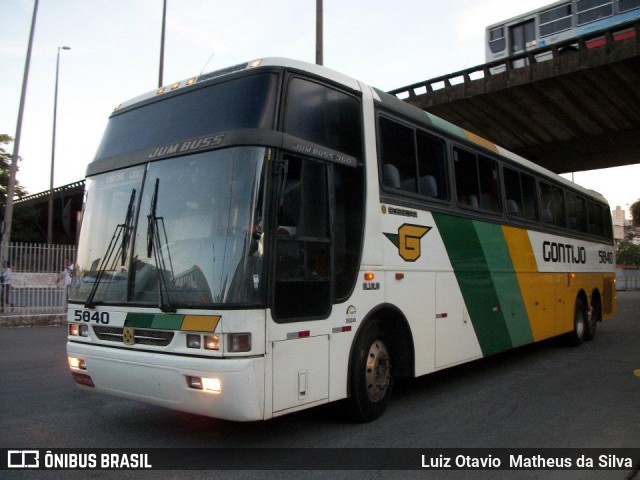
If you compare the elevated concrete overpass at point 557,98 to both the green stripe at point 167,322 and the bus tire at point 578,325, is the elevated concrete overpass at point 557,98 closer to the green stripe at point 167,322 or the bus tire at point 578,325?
the bus tire at point 578,325

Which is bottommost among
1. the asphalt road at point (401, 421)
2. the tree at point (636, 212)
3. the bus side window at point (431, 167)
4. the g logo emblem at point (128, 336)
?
the asphalt road at point (401, 421)

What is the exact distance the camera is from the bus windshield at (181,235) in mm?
4480

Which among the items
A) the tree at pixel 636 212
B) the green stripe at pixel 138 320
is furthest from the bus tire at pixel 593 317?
the tree at pixel 636 212

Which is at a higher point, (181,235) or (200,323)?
(181,235)

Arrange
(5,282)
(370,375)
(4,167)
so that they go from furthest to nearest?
(4,167)
(5,282)
(370,375)

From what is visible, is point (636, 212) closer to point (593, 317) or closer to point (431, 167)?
point (593, 317)

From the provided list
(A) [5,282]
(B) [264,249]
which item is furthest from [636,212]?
(B) [264,249]

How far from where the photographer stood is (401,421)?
5.89 m

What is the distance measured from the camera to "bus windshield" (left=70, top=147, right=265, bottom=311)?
4480mm

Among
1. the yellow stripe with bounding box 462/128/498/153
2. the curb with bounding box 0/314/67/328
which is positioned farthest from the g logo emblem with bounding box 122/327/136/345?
the curb with bounding box 0/314/67/328

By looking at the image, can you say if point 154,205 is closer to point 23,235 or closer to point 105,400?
point 105,400

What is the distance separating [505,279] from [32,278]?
1365 cm

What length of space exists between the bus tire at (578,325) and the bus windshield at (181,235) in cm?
942

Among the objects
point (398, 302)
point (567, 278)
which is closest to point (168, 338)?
point (398, 302)
